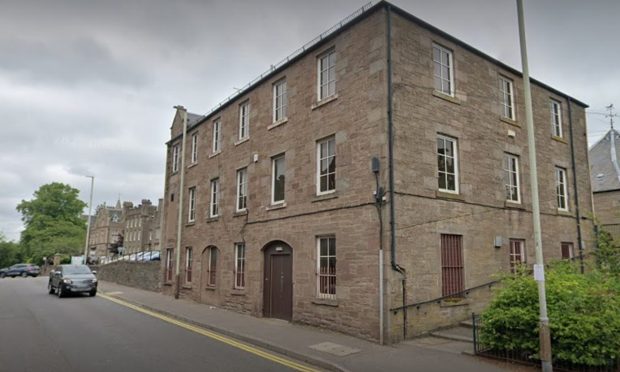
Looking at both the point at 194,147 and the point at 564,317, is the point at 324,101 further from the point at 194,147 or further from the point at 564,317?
the point at 194,147

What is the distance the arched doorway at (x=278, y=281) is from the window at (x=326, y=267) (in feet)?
4.97

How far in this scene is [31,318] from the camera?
14867 millimetres

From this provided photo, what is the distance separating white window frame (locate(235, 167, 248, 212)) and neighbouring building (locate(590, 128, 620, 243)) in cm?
1557

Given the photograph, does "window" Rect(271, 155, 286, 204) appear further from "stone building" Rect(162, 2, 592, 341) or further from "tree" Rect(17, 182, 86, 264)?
"tree" Rect(17, 182, 86, 264)

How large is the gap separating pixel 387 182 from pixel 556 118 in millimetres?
10814

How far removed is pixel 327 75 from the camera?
568 inches

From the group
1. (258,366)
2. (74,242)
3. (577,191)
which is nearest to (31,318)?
(258,366)

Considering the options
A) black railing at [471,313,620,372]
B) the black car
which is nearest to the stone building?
black railing at [471,313,620,372]

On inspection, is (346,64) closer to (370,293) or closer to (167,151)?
(370,293)

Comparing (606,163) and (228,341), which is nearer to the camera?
(228,341)

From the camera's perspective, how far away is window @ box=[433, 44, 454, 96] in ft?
45.3

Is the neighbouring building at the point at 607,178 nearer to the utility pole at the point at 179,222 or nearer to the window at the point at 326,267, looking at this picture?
the window at the point at 326,267

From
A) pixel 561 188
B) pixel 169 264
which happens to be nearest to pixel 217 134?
A: pixel 169 264

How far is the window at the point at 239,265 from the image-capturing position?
1733cm
